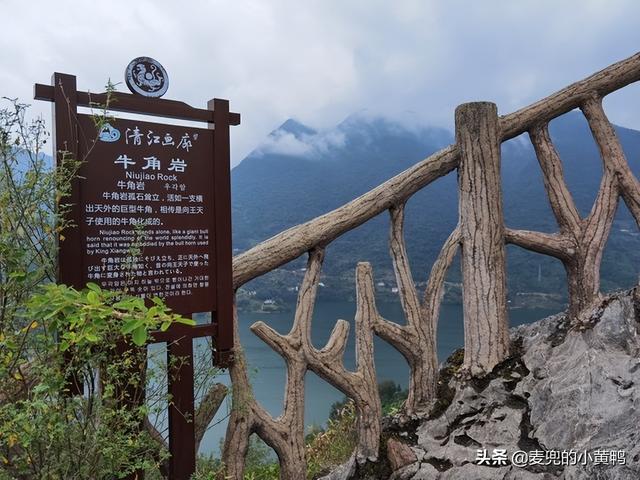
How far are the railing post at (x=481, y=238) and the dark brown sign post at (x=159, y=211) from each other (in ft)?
4.56

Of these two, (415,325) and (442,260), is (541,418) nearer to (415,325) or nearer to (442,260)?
(415,325)

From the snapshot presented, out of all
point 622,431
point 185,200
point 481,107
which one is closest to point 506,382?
point 622,431

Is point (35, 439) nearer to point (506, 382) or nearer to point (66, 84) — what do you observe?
point (66, 84)

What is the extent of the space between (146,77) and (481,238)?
6.18ft

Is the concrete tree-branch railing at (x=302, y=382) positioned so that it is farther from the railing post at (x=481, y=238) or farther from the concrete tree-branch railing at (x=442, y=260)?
the railing post at (x=481, y=238)

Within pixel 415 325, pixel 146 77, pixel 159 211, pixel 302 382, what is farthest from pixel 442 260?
pixel 146 77

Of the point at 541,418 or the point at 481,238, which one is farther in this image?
the point at 481,238

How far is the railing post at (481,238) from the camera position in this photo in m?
2.99

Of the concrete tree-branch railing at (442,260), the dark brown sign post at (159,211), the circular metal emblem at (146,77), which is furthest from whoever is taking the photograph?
the concrete tree-branch railing at (442,260)

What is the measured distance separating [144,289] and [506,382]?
1.87 meters

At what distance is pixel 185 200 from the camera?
2.11 meters

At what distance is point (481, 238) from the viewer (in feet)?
9.97

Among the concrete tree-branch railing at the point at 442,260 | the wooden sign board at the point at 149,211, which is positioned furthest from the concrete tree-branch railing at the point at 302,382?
the wooden sign board at the point at 149,211

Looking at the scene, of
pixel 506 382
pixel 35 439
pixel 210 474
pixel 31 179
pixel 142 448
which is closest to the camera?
pixel 35 439
